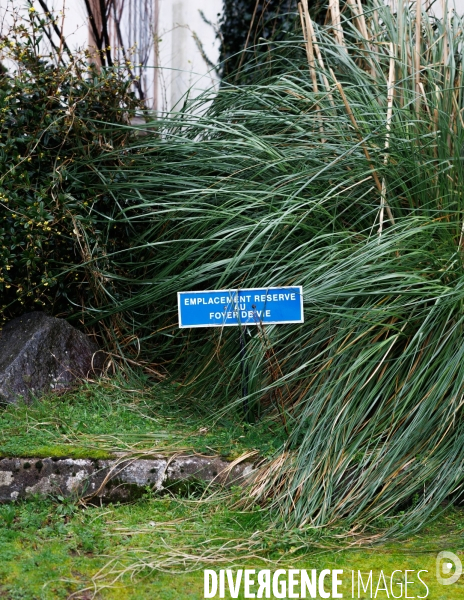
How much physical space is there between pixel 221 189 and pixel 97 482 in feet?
5.85

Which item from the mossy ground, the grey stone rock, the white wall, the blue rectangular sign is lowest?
the mossy ground

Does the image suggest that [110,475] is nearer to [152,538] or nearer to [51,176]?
[152,538]

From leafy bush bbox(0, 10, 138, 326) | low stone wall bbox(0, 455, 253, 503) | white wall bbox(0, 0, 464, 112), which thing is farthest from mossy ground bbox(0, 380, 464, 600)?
white wall bbox(0, 0, 464, 112)

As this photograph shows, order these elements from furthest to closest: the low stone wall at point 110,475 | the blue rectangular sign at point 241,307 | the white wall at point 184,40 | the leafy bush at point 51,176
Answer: the white wall at point 184,40 → the leafy bush at point 51,176 → the blue rectangular sign at point 241,307 → the low stone wall at point 110,475

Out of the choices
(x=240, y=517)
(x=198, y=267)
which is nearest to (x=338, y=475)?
(x=240, y=517)

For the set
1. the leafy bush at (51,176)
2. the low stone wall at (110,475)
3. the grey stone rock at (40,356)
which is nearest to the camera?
the low stone wall at (110,475)

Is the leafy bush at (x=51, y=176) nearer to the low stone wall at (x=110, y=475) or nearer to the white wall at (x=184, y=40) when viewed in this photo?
the low stone wall at (x=110, y=475)

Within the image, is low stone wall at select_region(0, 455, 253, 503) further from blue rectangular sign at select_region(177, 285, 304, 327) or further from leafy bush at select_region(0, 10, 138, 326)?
leafy bush at select_region(0, 10, 138, 326)

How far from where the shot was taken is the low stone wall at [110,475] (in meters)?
3.86

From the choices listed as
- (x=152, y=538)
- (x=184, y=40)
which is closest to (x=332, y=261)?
(x=152, y=538)

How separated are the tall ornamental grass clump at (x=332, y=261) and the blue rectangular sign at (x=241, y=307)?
0.10m

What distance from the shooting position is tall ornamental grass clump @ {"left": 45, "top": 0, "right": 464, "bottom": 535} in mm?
3877

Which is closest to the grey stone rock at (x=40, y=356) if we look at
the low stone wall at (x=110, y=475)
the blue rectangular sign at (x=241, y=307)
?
the low stone wall at (x=110, y=475)

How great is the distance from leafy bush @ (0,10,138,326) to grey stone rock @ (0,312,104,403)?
0.62 ft
